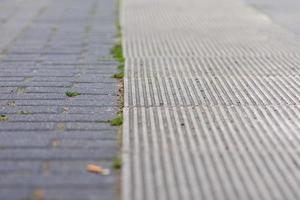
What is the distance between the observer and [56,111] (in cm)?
497

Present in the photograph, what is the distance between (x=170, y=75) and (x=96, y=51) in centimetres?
170

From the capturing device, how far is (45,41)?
8.11 meters

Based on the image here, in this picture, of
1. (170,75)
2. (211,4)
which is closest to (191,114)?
(170,75)

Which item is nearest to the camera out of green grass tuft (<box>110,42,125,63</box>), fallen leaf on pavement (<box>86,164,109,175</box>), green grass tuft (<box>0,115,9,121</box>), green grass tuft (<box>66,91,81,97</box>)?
fallen leaf on pavement (<box>86,164,109,175</box>)

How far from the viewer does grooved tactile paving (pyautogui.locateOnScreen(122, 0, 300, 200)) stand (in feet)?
11.9

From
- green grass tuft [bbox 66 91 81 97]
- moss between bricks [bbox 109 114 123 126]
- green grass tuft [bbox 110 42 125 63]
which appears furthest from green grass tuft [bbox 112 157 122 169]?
green grass tuft [bbox 110 42 125 63]

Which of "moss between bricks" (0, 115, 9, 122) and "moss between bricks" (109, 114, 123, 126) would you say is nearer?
"moss between bricks" (109, 114, 123, 126)

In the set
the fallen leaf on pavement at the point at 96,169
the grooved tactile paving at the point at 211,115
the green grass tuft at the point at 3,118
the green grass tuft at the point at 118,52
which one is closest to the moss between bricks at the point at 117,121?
the grooved tactile paving at the point at 211,115

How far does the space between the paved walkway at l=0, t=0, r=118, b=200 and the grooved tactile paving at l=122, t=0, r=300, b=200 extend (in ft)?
0.84

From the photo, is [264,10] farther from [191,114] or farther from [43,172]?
[43,172]

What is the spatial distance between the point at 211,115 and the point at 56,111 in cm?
154

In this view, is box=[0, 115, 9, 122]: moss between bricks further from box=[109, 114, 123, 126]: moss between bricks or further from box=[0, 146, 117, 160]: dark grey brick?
box=[109, 114, 123, 126]: moss between bricks

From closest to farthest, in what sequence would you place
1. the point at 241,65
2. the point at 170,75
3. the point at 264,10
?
the point at 170,75 → the point at 241,65 → the point at 264,10

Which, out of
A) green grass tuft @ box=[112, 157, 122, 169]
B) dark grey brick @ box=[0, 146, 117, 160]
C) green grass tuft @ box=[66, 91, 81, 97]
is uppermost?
green grass tuft @ box=[112, 157, 122, 169]
